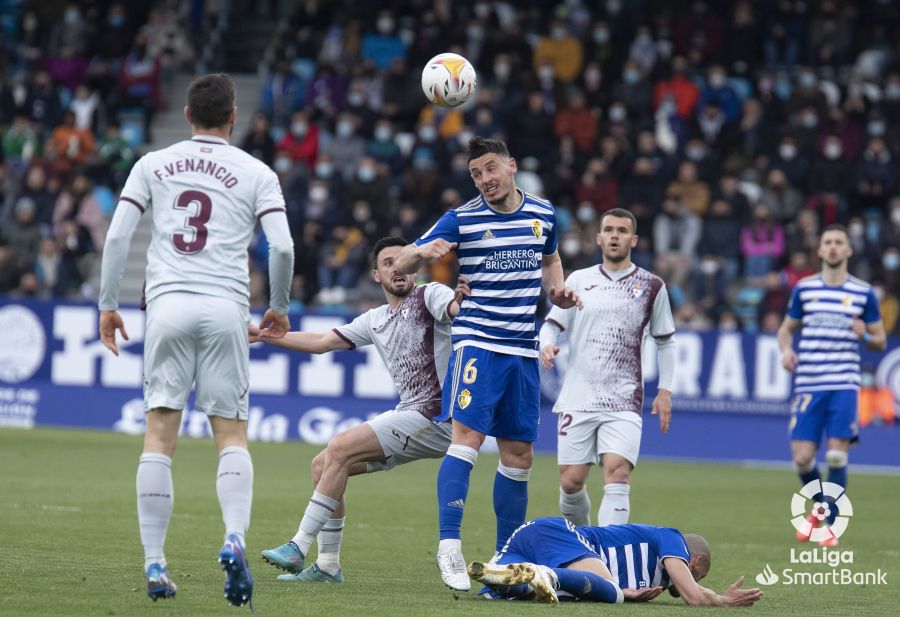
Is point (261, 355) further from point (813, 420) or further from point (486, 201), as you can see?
point (486, 201)

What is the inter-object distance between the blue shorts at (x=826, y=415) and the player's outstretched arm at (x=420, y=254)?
19.2ft

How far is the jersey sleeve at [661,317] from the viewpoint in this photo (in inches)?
412

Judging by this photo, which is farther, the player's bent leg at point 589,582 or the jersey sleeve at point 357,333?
the jersey sleeve at point 357,333

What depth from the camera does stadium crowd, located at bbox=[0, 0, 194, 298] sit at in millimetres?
25469

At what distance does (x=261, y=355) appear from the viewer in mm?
22047

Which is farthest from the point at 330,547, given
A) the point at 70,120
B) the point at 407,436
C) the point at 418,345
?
the point at 70,120

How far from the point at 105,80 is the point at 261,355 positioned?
955 centimetres

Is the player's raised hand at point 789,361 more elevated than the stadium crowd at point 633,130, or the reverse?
the stadium crowd at point 633,130

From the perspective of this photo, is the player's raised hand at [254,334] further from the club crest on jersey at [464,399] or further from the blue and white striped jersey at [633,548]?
the blue and white striped jersey at [633,548]

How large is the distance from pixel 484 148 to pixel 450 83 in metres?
A: 1.79

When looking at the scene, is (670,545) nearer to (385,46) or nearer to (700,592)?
(700,592)

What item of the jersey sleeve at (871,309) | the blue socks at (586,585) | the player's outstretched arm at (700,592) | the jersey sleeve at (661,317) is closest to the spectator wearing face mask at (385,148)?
the jersey sleeve at (871,309)

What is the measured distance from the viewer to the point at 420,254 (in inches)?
336

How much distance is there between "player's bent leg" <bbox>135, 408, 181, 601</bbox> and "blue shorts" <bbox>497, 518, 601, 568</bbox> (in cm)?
188
